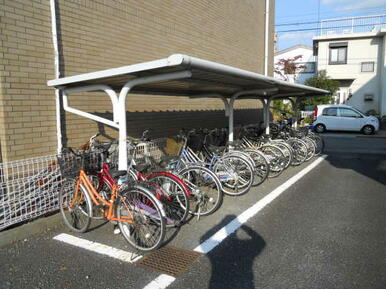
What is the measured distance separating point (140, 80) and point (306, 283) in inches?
106

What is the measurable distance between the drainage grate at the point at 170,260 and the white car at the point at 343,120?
49.8 ft

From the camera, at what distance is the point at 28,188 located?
3.74 meters

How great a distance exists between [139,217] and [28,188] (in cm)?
160

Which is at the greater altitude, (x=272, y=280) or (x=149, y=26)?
(x=149, y=26)

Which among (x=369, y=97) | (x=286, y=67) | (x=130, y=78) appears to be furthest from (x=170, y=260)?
(x=286, y=67)

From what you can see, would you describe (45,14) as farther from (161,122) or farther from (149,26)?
(161,122)

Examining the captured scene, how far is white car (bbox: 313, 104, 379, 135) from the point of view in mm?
15336

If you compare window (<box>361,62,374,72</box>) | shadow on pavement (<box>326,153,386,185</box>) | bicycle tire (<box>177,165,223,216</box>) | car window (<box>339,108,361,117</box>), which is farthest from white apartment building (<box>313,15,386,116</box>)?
bicycle tire (<box>177,165,223,216</box>)

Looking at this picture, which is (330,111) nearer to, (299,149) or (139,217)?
(299,149)

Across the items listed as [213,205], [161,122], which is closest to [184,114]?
[161,122]

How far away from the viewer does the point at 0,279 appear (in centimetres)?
275

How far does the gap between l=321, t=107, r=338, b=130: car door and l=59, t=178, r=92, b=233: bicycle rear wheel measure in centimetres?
1525

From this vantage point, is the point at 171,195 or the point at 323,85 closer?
the point at 171,195

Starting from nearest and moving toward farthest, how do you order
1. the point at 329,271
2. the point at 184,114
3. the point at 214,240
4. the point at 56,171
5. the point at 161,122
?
1. the point at 329,271
2. the point at 214,240
3. the point at 56,171
4. the point at 161,122
5. the point at 184,114
